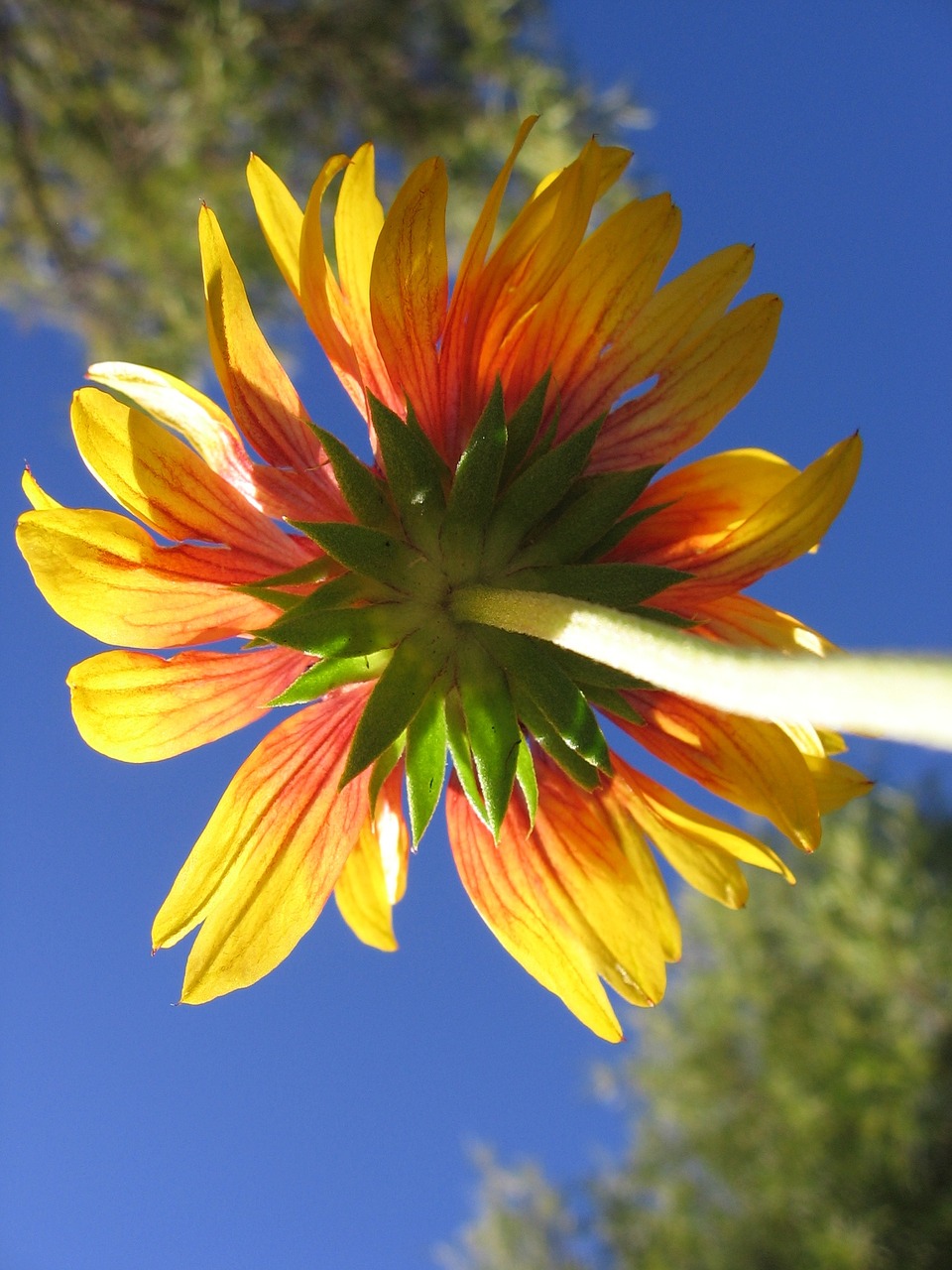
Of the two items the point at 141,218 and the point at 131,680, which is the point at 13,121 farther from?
the point at 131,680

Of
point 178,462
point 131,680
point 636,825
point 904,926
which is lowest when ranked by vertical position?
point 636,825

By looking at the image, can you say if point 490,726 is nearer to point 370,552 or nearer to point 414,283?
point 370,552

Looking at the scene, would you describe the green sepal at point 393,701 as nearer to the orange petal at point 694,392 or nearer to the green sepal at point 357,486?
the green sepal at point 357,486

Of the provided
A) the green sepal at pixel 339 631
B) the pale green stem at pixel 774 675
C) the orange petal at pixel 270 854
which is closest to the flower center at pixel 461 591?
the green sepal at pixel 339 631

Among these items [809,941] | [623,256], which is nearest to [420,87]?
[623,256]

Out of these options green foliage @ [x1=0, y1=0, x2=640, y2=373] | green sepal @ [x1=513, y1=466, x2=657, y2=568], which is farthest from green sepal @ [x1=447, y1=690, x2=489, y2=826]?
green foliage @ [x1=0, y1=0, x2=640, y2=373]
